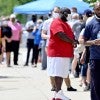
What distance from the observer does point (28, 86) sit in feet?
45.4

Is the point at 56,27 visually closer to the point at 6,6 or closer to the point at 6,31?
the point at 6,31

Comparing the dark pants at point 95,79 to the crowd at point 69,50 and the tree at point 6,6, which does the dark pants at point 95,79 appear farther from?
the tree at point 6,6

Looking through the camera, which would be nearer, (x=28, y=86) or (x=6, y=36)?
(x=28, y=86)

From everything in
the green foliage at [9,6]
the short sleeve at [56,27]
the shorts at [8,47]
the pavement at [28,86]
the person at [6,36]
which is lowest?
the pavement at [28,86]

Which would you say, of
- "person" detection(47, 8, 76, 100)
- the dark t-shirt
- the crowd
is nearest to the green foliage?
the dark t-shirt

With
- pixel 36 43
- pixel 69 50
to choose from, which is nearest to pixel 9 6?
pixel 36 43

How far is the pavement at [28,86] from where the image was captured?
38.8 ft

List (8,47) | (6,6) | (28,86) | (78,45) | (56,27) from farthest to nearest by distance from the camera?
(6,6)
(8,47)
(78,45)
(28,86)
(56,27)

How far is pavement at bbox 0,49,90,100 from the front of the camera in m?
11.8

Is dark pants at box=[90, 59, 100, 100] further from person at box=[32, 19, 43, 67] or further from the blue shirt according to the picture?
person at box=[32, 19, 43, 67]

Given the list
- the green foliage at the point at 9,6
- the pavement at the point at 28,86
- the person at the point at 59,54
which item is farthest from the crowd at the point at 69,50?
the green foliage at the point at 9,6

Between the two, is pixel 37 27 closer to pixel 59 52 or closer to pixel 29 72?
pixel 29 72

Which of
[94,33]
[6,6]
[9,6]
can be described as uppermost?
[6,6]

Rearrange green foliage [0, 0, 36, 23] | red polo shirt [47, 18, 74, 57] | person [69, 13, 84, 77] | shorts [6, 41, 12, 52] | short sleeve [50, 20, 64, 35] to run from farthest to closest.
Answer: green foliage [0, 0, 36, 23], shorts [6, 41, 12, 52], person [69, 13, 84, 77], red polo shirt [47, 18, 74, 57], short sleeve [50, 20, 64, 35]
